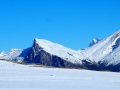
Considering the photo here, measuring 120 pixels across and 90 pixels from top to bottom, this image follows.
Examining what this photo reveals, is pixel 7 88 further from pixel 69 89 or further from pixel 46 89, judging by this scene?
pixel 69 89

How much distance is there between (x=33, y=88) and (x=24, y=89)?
123 centimetres

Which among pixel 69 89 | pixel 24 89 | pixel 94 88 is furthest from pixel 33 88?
pixel 94 88

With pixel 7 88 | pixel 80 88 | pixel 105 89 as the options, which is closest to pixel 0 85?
pixel 7 88

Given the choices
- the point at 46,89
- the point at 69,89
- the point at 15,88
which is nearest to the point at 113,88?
the point at 69,89

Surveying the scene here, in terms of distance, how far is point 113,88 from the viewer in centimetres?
3281

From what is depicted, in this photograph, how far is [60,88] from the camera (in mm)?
31812

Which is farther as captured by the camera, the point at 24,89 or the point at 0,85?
the point at 0,85

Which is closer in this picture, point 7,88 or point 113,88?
point 7,88

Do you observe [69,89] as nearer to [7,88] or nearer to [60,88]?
[60,88]

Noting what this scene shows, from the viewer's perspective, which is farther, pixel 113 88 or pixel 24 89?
pixel 113 88

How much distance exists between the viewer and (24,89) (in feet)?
99.8

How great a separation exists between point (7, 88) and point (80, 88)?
660 cm

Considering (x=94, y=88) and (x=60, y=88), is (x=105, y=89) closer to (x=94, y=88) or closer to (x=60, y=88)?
(x=94, y=88)

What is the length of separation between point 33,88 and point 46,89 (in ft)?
4.22
